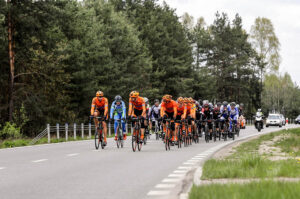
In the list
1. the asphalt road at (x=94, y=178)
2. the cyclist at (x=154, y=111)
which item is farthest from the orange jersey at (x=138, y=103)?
Answer: the cyclist at (x=154, y=111)

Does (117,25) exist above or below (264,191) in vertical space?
above

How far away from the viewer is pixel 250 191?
712 cm

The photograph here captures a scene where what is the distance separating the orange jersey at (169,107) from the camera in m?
21.0

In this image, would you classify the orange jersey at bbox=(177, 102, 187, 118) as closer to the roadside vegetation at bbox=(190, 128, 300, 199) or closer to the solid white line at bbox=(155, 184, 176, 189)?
the roadside vegetation at bbox=(190, 128, 300, 199)

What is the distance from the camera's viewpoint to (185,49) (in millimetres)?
79750

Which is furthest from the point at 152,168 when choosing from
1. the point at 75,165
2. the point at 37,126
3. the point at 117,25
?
the point at 117,25

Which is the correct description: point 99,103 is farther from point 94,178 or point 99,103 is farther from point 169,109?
point 94,178

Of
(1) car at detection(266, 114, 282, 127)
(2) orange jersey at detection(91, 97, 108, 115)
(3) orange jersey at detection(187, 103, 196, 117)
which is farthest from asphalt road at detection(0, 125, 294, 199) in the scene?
(1) car at detection(266, 114, 282, 127)

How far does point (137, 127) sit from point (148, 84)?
4875 cm

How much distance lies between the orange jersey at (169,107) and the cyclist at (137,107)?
88cm

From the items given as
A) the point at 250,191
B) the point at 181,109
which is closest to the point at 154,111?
the point at 181,109

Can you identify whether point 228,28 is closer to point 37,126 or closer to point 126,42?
point 126,42

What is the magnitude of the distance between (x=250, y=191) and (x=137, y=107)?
44.4 feet

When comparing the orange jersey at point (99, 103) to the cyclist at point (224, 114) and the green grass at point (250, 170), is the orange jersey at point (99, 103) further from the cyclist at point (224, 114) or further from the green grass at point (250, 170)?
the cyclist at point (224, 114)
